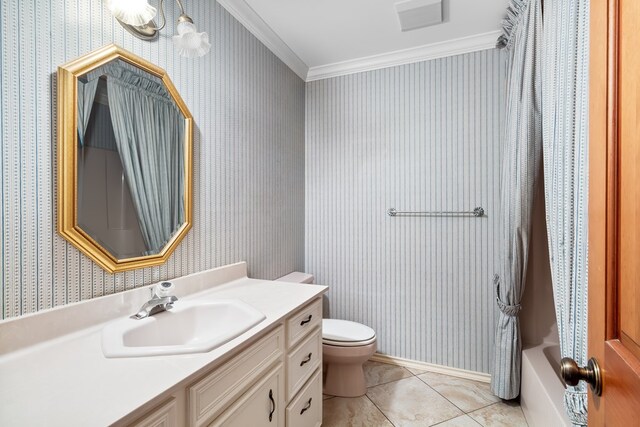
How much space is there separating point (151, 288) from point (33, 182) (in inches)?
21.9

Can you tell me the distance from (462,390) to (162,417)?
A: 79.7 inches

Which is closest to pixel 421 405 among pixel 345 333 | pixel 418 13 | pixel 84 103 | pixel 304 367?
pixel 345 333

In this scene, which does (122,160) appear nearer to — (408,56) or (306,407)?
(306,407)

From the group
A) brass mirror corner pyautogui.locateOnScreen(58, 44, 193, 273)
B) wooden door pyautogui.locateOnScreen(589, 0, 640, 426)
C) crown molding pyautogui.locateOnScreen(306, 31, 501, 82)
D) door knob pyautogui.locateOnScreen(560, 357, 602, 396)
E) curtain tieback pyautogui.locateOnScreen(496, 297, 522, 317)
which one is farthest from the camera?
crown molding pyautogui.locateOnScreen(306, 31, 501, 82)

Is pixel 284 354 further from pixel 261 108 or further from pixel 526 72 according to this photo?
pixel 526 72

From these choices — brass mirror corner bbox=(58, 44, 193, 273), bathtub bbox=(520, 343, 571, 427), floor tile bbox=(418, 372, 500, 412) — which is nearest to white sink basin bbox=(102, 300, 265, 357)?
brass mirror corner bbox=(58, 44, 193, 273)

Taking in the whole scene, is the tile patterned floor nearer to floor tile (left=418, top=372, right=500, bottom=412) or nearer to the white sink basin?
floor tile (left=418, top=372, right=500, bottom=412)

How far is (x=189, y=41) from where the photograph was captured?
130cm

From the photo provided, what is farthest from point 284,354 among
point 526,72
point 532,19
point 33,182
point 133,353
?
point 532,19

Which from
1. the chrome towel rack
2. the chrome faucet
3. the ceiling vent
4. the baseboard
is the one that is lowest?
the baseboard

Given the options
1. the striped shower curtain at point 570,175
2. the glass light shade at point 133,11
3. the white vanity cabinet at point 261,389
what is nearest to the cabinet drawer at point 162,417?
the white vanity cabinet at point 261,389

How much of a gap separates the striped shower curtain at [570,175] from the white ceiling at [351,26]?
36.0 inches

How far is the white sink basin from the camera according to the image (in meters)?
0.87

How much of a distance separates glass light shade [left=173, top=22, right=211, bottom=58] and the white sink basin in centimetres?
109
